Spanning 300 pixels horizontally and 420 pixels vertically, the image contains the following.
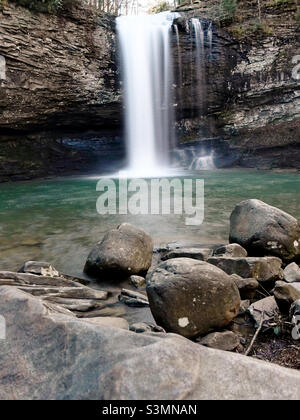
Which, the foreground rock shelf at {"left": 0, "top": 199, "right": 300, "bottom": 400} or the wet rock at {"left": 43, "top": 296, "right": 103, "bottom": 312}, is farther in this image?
the wet rock at {"left": 43, "top": 296, "right": 103, "bottom": 312}

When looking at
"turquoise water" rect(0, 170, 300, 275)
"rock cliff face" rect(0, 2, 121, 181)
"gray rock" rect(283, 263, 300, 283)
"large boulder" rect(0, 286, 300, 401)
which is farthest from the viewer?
"rock cliff face" rect(0, 2, 121, 181)

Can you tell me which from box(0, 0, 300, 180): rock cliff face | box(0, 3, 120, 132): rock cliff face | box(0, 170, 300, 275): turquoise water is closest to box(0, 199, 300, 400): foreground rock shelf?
box(0, 170, 300, 275): turquoise water

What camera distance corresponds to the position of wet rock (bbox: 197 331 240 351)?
2.53 meters

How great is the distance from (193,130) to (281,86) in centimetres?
566

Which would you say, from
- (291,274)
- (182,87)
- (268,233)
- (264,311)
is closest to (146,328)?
(264,311)

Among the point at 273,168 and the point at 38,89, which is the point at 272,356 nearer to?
the point at 38,89

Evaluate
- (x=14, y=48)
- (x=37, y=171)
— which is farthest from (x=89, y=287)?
(x=37, y=171)

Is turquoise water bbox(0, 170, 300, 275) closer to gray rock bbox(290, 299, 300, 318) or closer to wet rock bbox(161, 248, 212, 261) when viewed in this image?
wet rock bbox(161, 248, 212, 261)

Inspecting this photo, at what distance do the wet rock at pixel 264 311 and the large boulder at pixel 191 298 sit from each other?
23 centimetres

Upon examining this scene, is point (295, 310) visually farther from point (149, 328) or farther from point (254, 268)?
point (149, 328)

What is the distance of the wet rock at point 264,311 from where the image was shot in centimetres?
283

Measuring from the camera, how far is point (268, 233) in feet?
14.2

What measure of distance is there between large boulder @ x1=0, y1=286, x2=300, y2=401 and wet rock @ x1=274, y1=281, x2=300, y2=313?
4.69 feet

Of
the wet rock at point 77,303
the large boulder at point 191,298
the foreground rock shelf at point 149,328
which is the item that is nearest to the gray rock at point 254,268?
the foreground rock shelf at point 149,328
